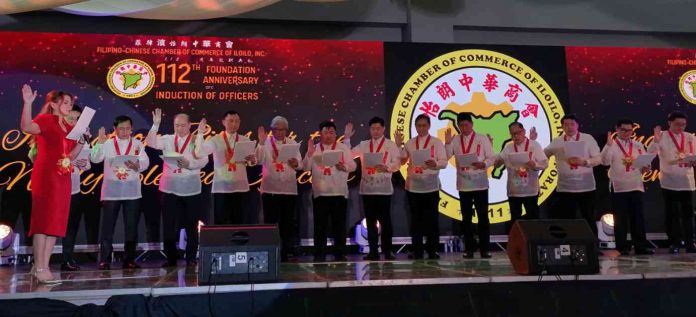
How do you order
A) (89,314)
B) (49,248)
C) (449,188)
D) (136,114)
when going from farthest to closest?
(449,188) → (136,114) → (49,248) → (89,314)

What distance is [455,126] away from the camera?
6754 mm

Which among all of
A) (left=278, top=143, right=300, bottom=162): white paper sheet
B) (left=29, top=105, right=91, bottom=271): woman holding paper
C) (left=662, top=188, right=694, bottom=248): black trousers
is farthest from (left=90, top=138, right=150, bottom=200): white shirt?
(left=662, top=188, right=694, bottom=248): black trousers

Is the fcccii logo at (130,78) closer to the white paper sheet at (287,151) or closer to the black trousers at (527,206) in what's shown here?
the white paper sheet at (287,151)

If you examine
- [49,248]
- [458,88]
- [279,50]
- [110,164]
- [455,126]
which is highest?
[279,50]

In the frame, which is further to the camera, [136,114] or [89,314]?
[136,114]

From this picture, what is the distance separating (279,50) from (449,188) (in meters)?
2.55

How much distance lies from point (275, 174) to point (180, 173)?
0.90m

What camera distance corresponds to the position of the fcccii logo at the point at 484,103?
670cm

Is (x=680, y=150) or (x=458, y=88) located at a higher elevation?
(x=458, y=88)

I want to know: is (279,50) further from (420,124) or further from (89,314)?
(89,314)

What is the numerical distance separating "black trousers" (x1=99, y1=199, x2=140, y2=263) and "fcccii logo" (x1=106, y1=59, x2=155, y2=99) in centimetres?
157

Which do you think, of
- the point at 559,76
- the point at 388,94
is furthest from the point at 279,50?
the point at 559,76

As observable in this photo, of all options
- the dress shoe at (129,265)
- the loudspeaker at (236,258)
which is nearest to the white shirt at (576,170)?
the loudspeaker at (236,258)

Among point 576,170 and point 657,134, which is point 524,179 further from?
point 657,134
